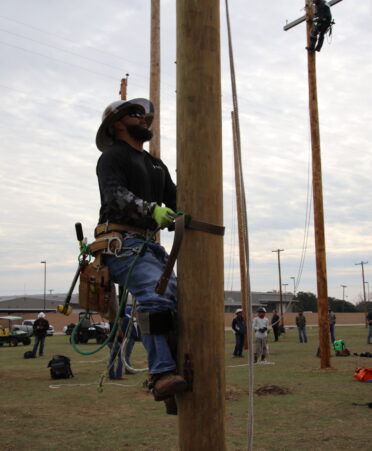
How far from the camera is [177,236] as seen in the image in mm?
2635

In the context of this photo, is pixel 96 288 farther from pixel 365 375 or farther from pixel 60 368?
pixel 60 368

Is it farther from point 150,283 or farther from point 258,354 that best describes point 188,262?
point 258,354

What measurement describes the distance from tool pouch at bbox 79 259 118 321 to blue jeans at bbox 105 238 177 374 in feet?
0.18

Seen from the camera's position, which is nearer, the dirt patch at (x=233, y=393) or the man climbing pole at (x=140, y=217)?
the man climbing pole at (x=140, y=217)

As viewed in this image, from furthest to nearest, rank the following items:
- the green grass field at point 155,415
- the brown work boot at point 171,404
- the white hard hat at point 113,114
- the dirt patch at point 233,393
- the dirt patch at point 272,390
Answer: the dirt patch at point 272,390 < the dirt patch at point 233,393 < the green grass field at point 155,415 < the white hard hat at point 113,114 < the brown work boot at point 171,404

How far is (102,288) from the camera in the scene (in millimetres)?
3070

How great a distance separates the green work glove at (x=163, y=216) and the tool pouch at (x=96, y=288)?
1.59 ft

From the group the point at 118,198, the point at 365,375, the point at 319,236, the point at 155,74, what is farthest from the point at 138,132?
the point at 319,236

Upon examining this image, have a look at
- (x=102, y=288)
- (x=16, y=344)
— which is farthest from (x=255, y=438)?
(x=16, y=344)

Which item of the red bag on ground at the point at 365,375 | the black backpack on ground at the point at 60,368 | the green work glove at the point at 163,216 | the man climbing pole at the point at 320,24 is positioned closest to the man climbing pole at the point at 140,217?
the green work glove at the point at 163,216

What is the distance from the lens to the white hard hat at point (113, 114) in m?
3.28

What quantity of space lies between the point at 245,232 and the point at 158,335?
74 centimetres

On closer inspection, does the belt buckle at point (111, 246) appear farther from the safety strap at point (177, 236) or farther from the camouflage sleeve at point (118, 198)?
the safety strap at point (177, 236)

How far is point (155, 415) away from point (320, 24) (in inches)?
431
